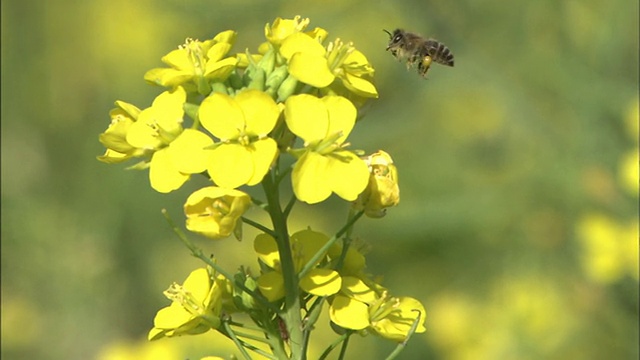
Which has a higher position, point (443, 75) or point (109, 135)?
point (109, 135)

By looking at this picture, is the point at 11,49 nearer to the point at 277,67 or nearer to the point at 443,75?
the point at 443,75

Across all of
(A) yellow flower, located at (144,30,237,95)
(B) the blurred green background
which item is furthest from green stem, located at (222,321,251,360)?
(B) the blurred green background

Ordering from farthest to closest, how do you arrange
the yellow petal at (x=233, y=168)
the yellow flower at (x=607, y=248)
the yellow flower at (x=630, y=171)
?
the yellow flower at (x=607, y=248) → the yellow flower at (x=630, y=171) → the yellow petal at (x=233, y=168)

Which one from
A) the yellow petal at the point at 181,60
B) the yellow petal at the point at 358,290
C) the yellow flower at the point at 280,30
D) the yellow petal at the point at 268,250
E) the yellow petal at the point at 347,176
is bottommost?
the yellow petal at the point at 358,290

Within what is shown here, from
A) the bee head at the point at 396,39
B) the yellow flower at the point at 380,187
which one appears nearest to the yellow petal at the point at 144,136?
the yellow flower at the point at 380,187

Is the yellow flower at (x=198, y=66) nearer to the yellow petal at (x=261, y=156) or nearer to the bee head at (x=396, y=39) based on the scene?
the yellow petal at (x=261, y=156)

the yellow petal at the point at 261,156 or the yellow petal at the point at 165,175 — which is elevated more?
the yellow petal at the point at 261,156

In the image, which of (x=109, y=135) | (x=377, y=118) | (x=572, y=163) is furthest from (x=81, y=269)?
(x=109, y=135)
